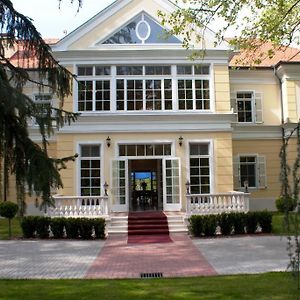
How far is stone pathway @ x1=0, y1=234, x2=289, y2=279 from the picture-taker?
997cm

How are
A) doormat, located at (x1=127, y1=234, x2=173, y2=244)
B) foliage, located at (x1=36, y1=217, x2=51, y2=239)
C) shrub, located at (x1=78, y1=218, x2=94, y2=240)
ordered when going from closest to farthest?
doormat, located at (x1=127, y1=234, x2=173, y2=244), shrub, located at (x1=78, y1=218, x2=94, y2=240), foliage, located at (x1=36, y1=217, x2=51, y2=239)

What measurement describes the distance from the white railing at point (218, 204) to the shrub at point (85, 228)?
3898 mm

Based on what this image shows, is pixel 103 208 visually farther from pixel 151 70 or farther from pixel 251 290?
pixel 251 290

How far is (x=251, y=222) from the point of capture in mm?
15875

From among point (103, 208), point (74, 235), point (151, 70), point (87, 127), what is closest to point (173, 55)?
point (151, 70)

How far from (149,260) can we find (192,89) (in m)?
10.5

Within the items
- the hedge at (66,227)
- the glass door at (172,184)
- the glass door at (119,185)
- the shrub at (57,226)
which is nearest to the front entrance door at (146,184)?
the glass door at (119,185)

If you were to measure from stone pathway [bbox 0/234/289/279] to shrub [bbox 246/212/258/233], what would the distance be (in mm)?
756

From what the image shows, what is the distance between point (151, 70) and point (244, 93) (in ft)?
19.7

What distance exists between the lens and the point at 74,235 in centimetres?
1559

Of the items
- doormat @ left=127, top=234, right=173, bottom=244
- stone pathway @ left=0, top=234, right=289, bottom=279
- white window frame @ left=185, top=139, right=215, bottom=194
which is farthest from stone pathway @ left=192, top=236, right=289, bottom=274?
white window frame @ left=185, top=139, right=215, bottom=194

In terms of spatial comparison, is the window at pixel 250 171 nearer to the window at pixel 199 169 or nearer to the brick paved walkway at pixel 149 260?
the window at pixel 199 169

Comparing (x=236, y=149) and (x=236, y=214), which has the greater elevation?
(x=236, y=149)

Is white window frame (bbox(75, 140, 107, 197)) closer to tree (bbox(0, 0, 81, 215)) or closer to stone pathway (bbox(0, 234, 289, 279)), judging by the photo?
stone pathway (bbox(0, 234, 289, 279))
